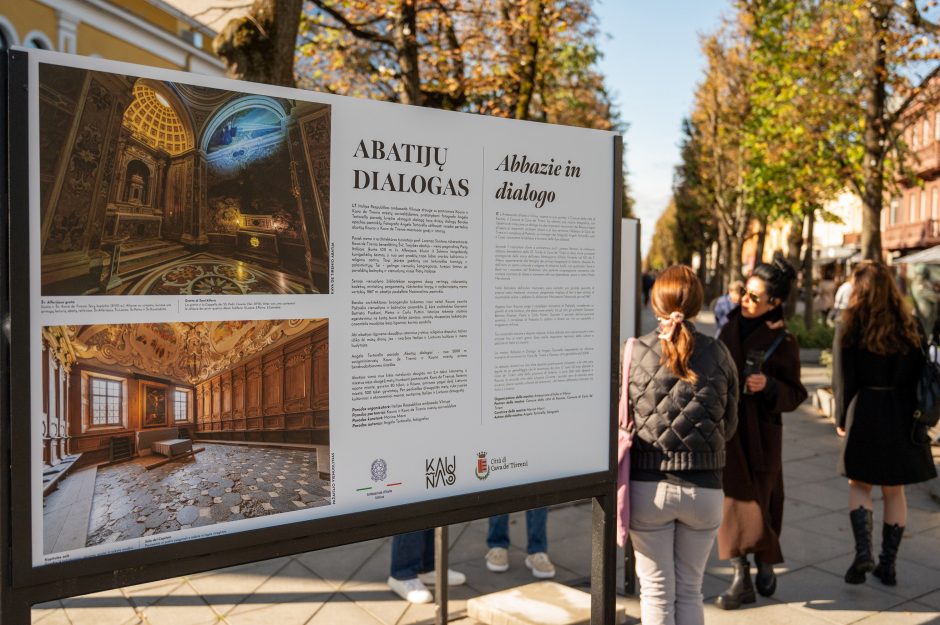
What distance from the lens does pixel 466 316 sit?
9.02ft

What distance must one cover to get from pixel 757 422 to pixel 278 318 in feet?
10.7

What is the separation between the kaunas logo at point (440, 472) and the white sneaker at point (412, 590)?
2.31 meters

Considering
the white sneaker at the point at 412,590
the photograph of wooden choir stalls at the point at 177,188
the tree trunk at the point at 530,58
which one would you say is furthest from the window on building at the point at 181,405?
the tree trunk at the point at 530,58

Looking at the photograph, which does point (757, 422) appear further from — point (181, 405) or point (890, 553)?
point (181, 405)

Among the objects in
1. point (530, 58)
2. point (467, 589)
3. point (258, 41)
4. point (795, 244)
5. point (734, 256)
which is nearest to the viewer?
point (467, 589)

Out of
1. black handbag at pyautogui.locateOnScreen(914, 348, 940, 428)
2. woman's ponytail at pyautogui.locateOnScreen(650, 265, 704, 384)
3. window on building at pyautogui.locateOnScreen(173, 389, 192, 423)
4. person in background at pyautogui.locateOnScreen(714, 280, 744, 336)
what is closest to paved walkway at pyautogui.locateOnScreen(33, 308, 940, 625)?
black handbag at pyautogui.locateOnScreen(914, 348, 940, 428)

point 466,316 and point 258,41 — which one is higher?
point 258,41

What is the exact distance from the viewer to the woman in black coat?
5.01 m

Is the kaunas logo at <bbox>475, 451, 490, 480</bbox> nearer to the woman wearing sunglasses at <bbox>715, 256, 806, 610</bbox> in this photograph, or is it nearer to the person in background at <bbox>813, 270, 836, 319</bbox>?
the woman wearing sunglasses at <bbox>715, 256, 806, 610</bbox>

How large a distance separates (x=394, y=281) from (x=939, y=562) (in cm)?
483

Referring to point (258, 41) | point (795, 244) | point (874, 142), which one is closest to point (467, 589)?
point (258, 41)

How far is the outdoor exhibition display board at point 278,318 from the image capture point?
6.75 ft

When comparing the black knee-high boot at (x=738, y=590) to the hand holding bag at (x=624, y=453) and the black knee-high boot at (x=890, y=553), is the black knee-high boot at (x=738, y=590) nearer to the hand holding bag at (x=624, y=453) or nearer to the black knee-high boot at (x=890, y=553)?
the black knee-high boot at (x=890, y=553)

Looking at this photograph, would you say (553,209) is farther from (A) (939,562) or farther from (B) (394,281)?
(A) (939,562)
